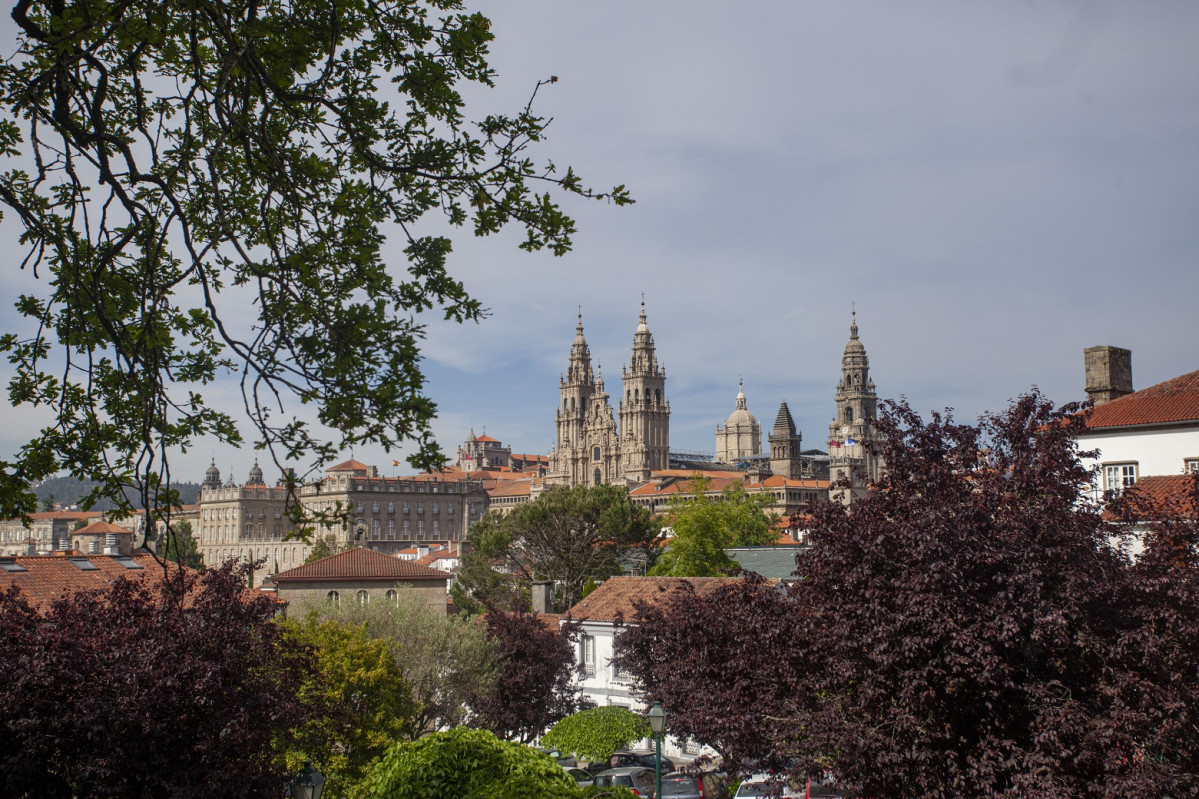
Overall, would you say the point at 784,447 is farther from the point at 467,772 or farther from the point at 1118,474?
the point at 467,772

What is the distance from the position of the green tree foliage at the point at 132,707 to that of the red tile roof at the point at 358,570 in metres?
28.0

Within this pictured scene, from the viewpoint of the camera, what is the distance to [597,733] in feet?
94.7

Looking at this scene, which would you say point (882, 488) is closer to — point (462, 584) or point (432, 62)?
point (432, 62)

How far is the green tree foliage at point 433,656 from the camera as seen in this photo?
3127 cm

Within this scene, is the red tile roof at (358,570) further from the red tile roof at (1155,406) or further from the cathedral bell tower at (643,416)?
the cathedral bell tower at (643,416)

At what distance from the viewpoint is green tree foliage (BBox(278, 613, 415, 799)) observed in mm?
22234

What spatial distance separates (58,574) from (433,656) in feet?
37.0

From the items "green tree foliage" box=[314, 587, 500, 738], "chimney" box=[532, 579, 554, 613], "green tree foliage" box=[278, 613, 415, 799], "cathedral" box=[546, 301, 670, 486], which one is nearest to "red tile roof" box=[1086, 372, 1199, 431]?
"green tree foliage" box=[314, 587, 500, 738]

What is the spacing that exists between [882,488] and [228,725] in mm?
9874

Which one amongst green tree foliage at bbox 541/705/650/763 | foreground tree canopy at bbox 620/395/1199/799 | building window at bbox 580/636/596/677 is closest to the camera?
foreground tree canopy at bbox 620/395/1199/799

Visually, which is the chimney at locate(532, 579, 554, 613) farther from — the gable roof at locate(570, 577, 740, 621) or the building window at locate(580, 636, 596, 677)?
the building window at locate(580, 636, 596, 677)

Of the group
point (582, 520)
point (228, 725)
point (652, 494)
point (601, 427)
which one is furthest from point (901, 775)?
point (601, 427)

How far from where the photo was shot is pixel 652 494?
144 meters

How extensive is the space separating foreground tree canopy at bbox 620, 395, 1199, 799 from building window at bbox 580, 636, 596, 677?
22795mm
